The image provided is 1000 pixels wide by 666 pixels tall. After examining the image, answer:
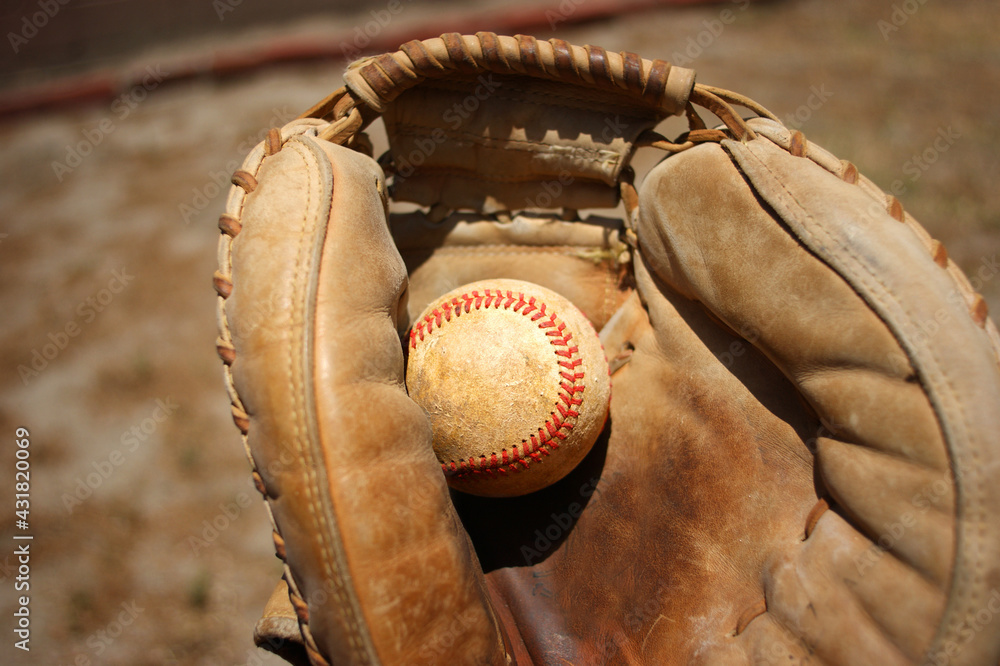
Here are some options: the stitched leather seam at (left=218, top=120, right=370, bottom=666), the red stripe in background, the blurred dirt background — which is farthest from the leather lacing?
the red stripe in background

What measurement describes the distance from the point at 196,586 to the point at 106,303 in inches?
74.3

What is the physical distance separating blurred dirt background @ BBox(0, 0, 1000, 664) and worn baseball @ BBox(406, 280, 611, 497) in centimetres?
172

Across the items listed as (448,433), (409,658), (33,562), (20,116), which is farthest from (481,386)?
(20,116)

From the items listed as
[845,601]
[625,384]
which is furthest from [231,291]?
[845,601]

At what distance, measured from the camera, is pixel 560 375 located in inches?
58.1

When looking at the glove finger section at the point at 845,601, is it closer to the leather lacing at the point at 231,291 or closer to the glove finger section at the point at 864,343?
the glove finger section at the point at 864,343

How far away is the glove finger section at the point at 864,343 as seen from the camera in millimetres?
1106

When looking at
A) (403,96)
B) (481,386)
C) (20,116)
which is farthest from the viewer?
(20,116)

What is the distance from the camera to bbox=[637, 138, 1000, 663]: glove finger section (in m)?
1.11

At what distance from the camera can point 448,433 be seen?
1466mm

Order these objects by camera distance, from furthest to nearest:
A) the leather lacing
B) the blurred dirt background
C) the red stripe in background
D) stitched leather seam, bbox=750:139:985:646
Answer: the red stripe in background < the blurred dirt background < the leather lacing < stitched leather seam, bbox=750:139:985:646

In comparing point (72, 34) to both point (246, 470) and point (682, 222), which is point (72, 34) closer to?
point (246, 470)

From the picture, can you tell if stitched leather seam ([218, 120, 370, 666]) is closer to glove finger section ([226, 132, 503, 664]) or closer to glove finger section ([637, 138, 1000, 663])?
glove finger section ([226, 132, 503, 664])

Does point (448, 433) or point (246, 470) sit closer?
point (448, 433)
